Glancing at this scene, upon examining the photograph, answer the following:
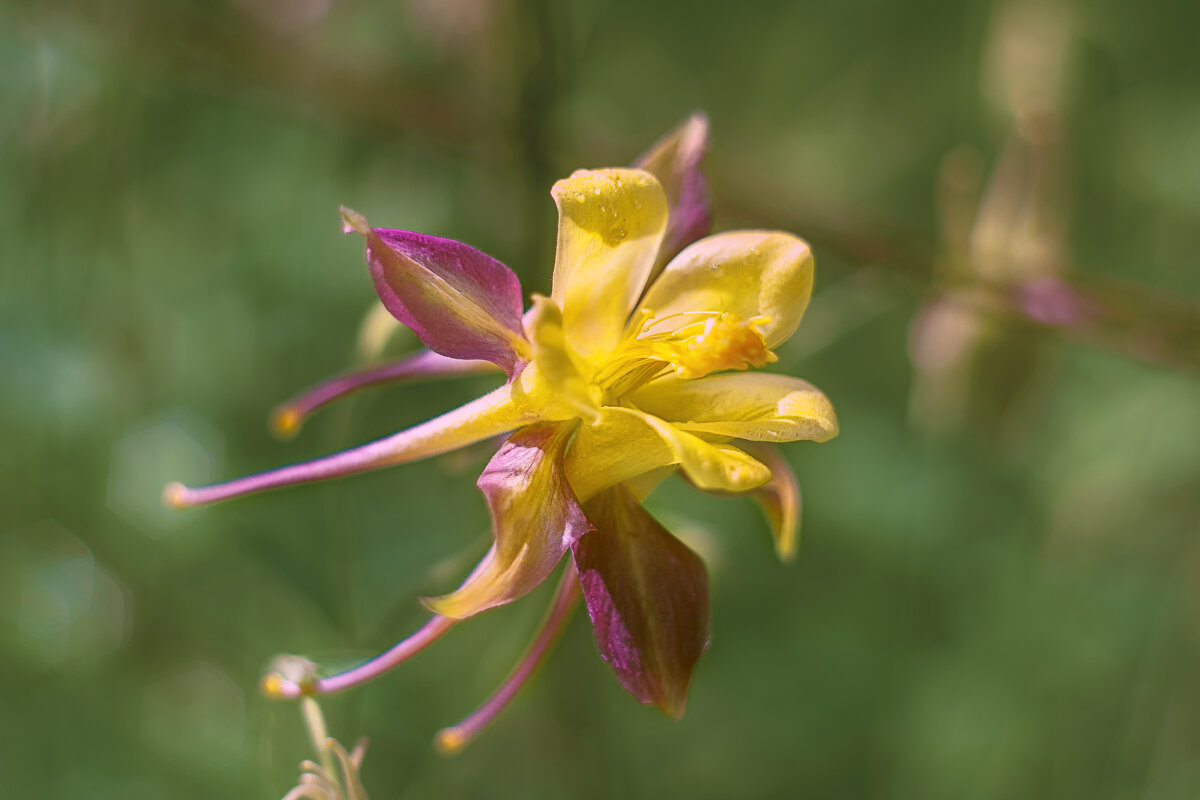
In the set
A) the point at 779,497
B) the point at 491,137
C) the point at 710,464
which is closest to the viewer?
the point at 710,464

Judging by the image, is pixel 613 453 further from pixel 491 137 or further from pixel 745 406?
pixel 491 137

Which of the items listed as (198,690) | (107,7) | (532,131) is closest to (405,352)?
(532,131)

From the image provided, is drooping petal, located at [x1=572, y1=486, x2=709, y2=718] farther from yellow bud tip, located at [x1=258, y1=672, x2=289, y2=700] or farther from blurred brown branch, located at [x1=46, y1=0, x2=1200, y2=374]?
blurred brown branch, located at [x1=46, y1=0, x2=1200, y2=374]

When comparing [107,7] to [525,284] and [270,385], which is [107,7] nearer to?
[270,385]

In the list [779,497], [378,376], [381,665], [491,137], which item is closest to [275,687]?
[381,665]

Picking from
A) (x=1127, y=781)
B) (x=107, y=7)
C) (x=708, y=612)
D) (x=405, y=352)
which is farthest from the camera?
(x=1127, y=781)

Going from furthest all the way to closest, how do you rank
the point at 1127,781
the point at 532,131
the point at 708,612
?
the point at 1127,781 → the point at 532,131 → the point at 708,612
